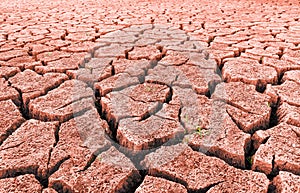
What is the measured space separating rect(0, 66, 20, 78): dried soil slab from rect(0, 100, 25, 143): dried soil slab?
0.46 meters

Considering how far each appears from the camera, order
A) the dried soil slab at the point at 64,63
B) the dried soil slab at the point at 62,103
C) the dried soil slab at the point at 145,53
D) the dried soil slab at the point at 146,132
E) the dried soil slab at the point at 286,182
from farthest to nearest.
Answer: the dried soil slab at the point at 145,53 < the dried soil slab at the point at 64,63 < the dried soil slab at the point at 62,103 < the dried soil slab at the point at 146,132 < the dried soil slab at the point at 286,182

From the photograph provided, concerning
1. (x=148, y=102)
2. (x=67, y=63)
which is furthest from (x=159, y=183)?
(x=67, y=63)

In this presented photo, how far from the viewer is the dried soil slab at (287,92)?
1591 mm

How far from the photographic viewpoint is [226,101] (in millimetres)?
1626

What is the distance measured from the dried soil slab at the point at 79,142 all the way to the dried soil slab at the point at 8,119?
0.25 meters

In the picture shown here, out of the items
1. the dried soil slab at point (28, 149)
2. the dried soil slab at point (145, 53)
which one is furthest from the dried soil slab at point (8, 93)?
the dried soil slab at point (145, 53)

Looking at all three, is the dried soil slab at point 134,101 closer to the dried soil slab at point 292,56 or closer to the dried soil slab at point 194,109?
the dried soil slab at point 194,109

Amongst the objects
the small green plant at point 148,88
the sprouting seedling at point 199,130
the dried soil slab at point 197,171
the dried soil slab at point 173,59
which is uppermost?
the dried soil slab at point 173,59

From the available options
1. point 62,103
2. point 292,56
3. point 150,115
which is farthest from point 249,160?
point 292,56

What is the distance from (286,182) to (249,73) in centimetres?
106

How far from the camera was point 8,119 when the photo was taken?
146 cm

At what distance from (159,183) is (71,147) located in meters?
0.45

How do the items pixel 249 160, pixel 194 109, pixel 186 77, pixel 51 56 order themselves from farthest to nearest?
pixel 51 56, pixel 186 77, pixel 194 109, pixel 249 160

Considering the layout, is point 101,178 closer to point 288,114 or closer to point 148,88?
point 148,88
